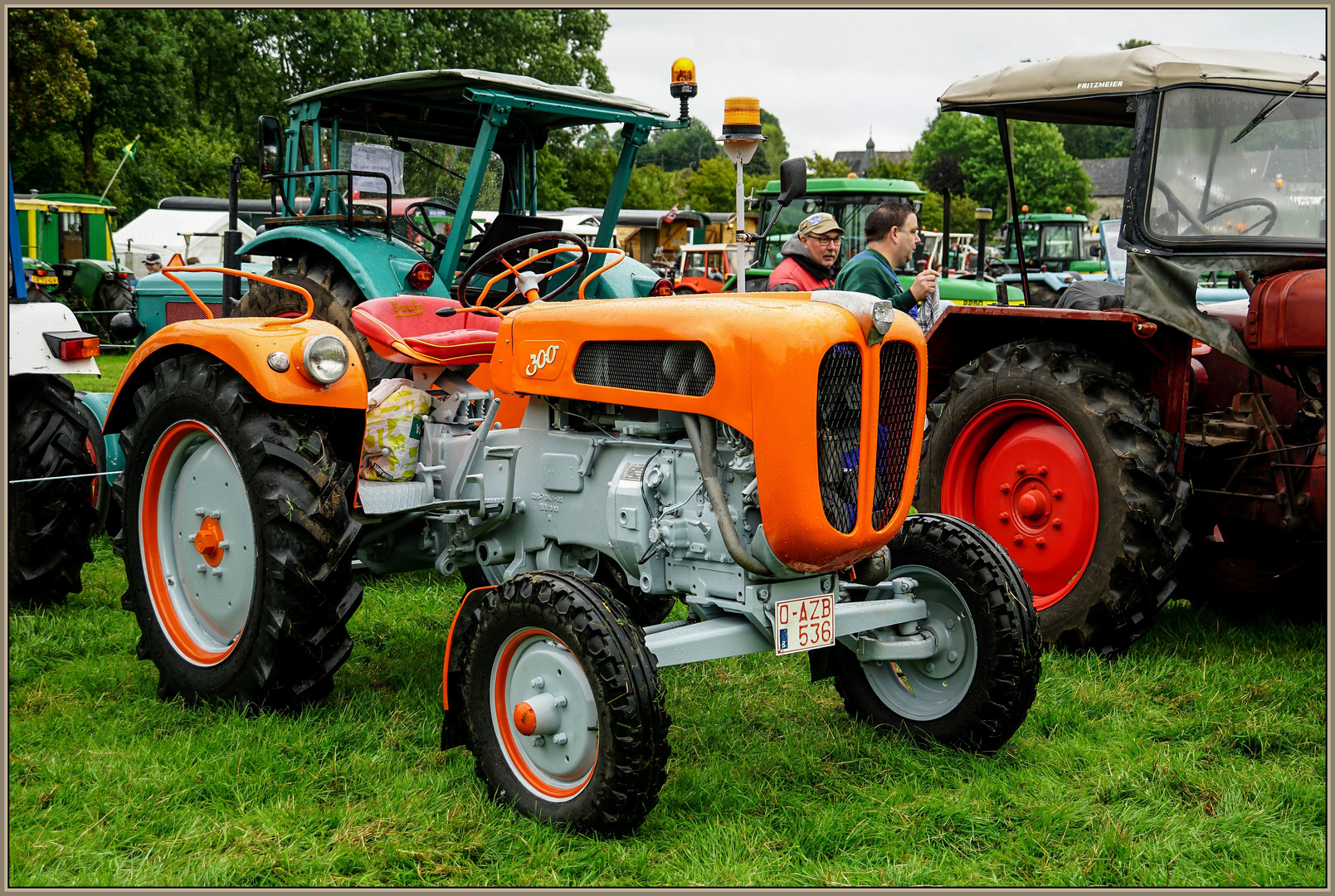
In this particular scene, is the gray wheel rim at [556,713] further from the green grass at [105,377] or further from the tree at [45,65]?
the tree at [45,65]

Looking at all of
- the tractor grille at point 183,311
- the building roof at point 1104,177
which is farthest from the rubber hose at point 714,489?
the building roof at point 1104,177

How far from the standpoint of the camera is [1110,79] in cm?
415

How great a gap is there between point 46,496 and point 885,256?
3.48 m

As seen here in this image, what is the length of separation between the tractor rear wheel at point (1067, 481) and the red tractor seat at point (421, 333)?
189 centimetres

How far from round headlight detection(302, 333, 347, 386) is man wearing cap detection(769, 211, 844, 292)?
2.50m

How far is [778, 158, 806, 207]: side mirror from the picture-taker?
14.3 feet

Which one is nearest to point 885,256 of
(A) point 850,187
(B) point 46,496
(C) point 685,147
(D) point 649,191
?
(B) point 46,496

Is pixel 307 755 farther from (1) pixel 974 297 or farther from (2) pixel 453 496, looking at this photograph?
(1) pixel 974 297

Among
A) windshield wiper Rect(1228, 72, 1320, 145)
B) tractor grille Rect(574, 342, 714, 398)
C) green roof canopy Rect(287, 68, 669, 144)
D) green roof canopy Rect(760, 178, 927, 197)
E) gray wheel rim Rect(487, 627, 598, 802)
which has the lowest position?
gray wheel rim Rect(487, 627, 598, 802)

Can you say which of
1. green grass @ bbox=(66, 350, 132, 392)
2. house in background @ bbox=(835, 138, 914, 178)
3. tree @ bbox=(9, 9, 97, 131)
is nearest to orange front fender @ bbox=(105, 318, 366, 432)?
green grass @ bbox=(66, 350, 132, 392)

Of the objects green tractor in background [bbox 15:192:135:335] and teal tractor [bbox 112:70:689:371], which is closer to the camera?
teal tractor [bbox 112:70:689:371]

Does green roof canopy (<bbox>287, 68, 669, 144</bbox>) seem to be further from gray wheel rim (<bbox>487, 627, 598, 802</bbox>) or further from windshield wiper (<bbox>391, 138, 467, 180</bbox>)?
gray wheel rim (<bbox>487, 627, 598, 802</bbox>)

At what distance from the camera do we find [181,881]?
2473mm

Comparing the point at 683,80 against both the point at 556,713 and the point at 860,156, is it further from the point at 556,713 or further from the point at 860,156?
the point at 860,156
